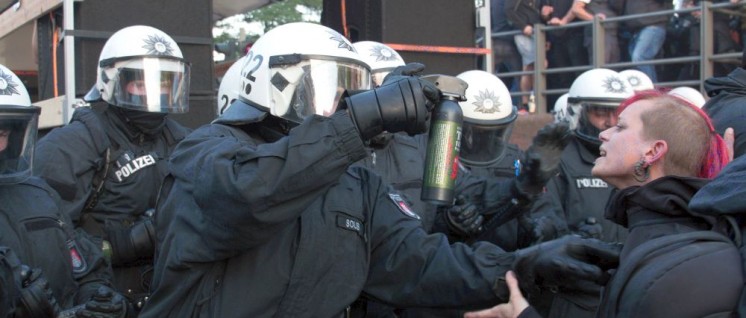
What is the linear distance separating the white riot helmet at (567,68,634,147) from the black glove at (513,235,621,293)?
2765 mm

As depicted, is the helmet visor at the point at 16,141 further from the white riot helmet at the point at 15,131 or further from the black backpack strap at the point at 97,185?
the black backpack strap at the point at 97,185

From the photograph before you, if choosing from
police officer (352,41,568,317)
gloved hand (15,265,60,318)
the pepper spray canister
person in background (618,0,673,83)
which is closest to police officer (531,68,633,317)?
police officer (352,41,568,317)

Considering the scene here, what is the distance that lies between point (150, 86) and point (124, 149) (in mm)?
495

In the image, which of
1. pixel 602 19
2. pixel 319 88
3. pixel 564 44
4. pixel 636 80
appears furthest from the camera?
pixel 564 44

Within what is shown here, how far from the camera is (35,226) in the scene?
12.5ft

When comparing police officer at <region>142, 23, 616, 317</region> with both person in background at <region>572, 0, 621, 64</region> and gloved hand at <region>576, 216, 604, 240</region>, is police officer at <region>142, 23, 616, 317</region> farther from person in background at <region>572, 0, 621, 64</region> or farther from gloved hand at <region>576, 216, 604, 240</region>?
person in background at <region>572, 0, 621, 64</region>

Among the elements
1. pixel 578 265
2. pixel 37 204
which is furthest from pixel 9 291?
pixel 578 265

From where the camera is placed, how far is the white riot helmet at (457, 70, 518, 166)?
5.15 meters

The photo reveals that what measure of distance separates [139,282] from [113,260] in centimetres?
26

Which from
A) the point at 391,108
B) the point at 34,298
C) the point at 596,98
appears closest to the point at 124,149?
the point at 34,298

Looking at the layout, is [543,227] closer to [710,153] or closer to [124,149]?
[710,153]

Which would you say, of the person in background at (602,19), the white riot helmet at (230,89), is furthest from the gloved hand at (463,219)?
the person in background at (602,19)

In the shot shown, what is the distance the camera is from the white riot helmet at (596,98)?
5.39 meters

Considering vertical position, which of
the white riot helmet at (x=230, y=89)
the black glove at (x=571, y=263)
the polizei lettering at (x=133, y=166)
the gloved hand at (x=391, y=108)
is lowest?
the black glove at (x=571, y=263)
